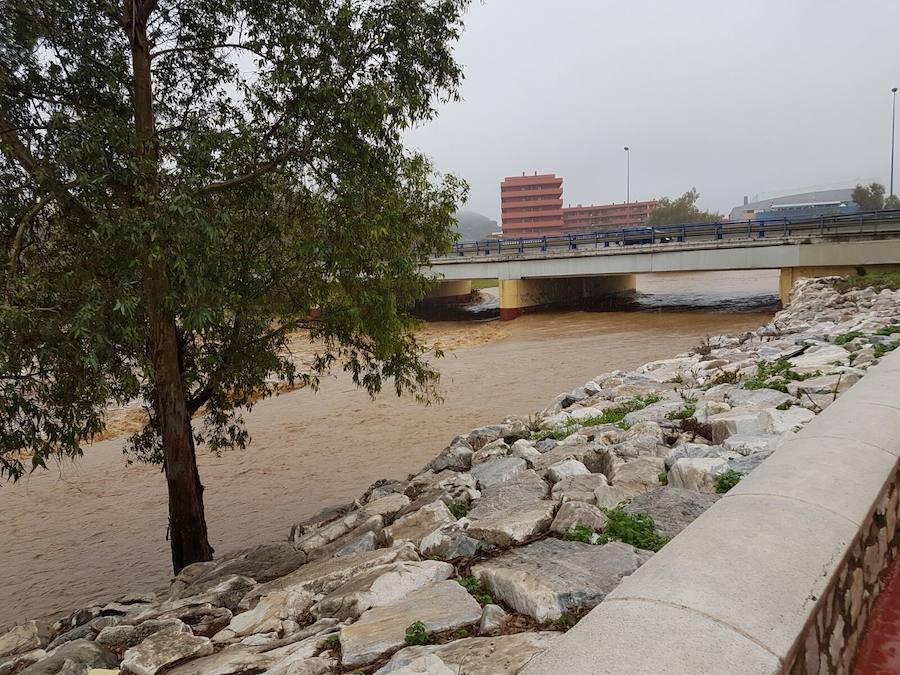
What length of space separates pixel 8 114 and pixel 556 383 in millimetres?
14940

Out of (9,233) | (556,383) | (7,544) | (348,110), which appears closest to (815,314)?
(556,383)

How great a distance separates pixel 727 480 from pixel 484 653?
93.8 inches

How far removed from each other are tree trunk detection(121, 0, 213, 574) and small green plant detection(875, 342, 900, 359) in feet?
26.9

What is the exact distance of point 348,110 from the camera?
6254 mm

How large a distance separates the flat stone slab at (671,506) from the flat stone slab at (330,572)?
160 cm

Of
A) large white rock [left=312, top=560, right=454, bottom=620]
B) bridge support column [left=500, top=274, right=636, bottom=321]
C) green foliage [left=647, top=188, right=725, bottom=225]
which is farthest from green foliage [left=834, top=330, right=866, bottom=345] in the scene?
green foliage [left=647, top=188, right=725, bottom=225]

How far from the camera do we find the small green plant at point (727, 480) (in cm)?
414

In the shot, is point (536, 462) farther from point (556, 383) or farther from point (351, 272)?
point (556, 383)

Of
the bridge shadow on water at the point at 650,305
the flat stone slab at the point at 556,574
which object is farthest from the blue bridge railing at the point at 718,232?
the flat stone slab at the point at 556,574

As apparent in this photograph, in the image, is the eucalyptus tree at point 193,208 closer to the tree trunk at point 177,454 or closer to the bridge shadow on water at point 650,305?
the tree trunk at point 177,454

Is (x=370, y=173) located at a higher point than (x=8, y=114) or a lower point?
lower

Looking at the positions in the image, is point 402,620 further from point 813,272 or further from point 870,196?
point 870,196

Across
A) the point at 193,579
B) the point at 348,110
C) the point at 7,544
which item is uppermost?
the point at 348,110

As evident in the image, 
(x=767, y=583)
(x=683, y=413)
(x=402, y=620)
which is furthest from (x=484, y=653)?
(x=683, y=413)
